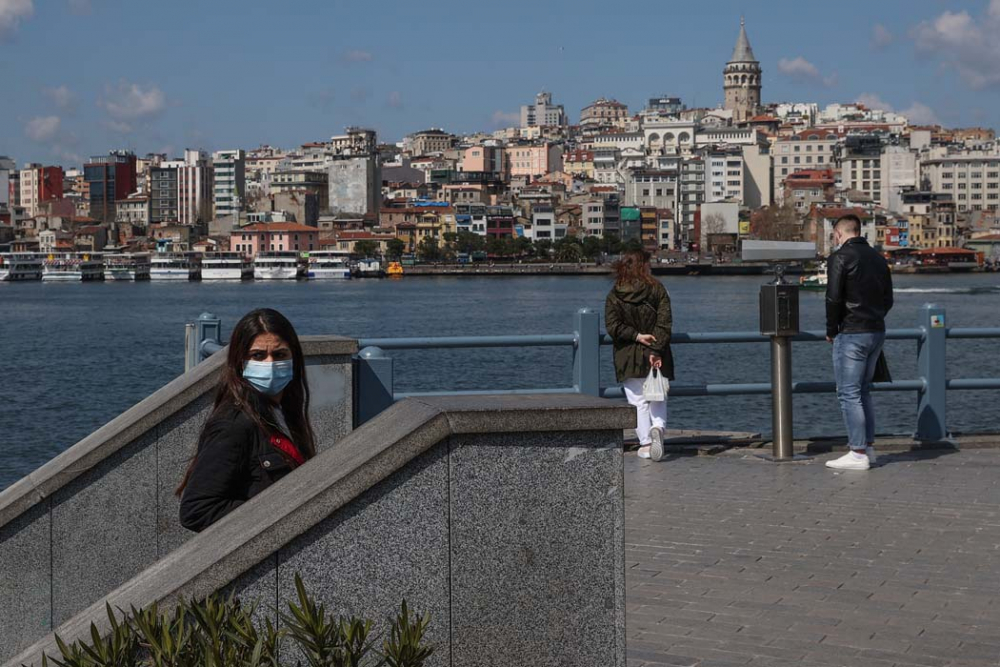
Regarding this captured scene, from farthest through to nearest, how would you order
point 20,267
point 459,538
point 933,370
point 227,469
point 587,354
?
point 20,267, point 933,370, point 587,354, point 227,469, point 459,538

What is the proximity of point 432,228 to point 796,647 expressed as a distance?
568 feet

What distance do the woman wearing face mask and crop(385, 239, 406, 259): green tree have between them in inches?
6127

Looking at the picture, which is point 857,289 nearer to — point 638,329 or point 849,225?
point 849,225

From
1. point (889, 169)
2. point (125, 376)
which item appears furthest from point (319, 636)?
point (889, 169)

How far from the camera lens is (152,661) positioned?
319cm

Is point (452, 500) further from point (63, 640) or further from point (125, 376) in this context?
point (125, 376)

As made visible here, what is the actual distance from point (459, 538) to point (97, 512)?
2.12 meters

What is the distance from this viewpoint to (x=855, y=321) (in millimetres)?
8641

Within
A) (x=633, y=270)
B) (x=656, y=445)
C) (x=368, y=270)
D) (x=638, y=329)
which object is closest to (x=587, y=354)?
(x=638, y=329)

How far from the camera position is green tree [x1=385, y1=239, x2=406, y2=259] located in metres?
160

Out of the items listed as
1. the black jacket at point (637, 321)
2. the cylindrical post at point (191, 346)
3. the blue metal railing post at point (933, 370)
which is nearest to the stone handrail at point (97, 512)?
the cylindrical post at point (191, 346)

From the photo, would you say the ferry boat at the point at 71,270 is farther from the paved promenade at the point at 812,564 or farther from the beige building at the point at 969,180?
the paved promenade at the point at 812,564

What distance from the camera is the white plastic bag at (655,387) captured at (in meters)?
9.04

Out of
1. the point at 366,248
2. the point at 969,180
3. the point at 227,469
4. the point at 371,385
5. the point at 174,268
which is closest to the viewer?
the point at 227,469
